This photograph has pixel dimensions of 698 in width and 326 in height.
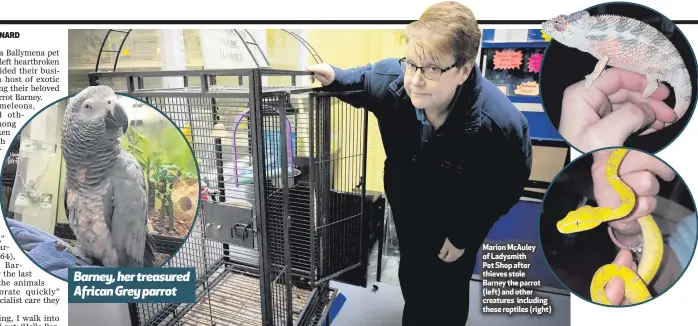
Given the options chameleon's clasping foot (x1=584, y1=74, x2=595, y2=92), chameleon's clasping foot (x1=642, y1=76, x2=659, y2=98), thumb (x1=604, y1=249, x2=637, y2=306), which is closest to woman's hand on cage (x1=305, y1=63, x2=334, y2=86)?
chameleon's clasping foot (x1=584, y1=74, x2=595, y2=92)

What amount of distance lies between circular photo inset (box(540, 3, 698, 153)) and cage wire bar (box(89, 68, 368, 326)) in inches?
21.2

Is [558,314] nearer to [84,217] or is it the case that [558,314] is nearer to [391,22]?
[391,22]

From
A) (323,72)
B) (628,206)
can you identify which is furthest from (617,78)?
(323,72)

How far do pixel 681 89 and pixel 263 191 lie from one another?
107 centimetres

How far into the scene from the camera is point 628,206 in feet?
2.69

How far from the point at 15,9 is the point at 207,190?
2.17 ft

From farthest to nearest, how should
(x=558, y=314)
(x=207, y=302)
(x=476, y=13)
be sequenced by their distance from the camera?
1. (x=207, y=302)
2. (x=558, y=314)
3. (x=476, y=13)

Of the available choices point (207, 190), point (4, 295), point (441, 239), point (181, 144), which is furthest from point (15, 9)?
point (441, 239)

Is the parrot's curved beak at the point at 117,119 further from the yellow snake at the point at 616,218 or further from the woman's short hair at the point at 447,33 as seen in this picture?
the yellow snake at the point at 616,218

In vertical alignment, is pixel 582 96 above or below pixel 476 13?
below

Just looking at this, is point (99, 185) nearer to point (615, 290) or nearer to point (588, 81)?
point (588, 81)

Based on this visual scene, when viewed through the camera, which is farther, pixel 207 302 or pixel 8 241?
pixel 207 302

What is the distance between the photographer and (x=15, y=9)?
0.82 meters

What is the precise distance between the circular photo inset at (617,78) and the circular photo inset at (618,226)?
64 millimetres
